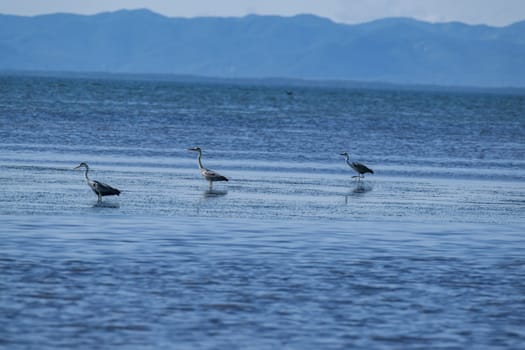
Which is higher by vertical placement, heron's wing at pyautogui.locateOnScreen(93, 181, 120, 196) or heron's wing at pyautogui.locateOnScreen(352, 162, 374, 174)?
heron's wing at pyautogui.locateOnScreen(93, 181, 120, 196)

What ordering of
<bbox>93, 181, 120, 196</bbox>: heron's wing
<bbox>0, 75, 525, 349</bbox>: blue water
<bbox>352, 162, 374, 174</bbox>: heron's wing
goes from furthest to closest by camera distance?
<bbox>352, 162, 374, 174</bbox>: heron's wing, <bbox>93, 181, 120, 196</bbox>: heron's wing, <bbox>0, 75, 525, 349</bbox>: blue water

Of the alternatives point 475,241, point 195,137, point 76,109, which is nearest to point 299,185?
point 475,241

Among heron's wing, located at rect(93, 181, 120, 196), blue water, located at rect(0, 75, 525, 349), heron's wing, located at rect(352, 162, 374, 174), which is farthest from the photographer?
heron's wing, located at rect(352, 162, 374, 174)

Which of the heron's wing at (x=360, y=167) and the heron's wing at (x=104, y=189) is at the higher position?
the heron's wing at (x=104, y=189)

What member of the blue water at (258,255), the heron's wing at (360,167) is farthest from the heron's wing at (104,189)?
the heron's wing at (360,167)

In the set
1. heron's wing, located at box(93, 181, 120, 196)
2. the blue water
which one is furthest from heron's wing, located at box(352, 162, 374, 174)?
heron's wing, located at box(93, 181, 120, 196)

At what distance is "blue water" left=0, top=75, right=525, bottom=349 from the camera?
38.3 feet

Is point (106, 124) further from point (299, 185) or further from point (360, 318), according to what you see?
point (360, 318)

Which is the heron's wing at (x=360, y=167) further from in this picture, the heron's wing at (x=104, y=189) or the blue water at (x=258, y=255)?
the heron's wing at (x=104, y=189)

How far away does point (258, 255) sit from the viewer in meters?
16.0

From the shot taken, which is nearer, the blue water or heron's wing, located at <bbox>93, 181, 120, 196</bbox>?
the blue water

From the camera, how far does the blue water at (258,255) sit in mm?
11672

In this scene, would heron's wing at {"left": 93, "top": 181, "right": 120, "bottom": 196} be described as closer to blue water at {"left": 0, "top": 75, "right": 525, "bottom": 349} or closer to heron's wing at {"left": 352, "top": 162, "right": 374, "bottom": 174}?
blue water at {"left": 0, "top": 75, "right": 525, "bottom": 349}

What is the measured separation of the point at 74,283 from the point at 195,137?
1295 inches
